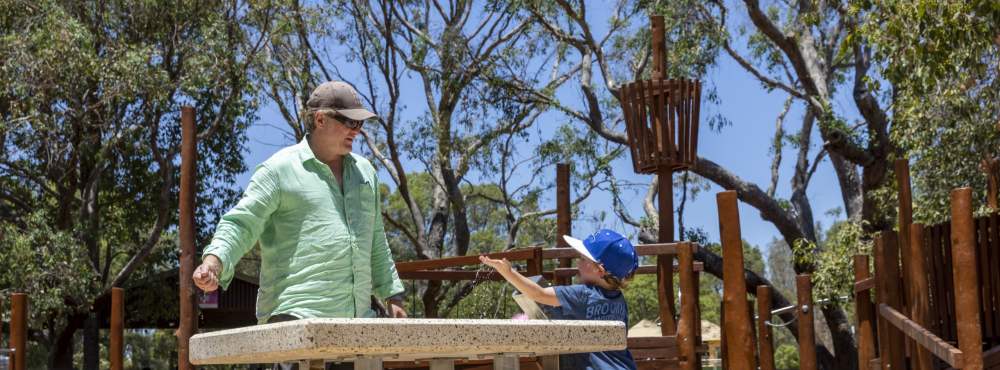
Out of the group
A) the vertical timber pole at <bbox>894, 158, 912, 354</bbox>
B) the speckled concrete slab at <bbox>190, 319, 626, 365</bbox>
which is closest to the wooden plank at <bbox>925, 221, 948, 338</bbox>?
the vertical timber pole at <bbox>894, 158, 912, 354</bbox>

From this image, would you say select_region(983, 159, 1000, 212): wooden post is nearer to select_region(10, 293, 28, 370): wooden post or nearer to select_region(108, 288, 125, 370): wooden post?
select_region(108, 288, 125, 370): wooden post

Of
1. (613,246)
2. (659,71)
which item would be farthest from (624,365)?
(659,71)

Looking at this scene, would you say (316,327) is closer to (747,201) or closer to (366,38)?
(747,201)

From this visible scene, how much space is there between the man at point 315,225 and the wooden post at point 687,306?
2.83m

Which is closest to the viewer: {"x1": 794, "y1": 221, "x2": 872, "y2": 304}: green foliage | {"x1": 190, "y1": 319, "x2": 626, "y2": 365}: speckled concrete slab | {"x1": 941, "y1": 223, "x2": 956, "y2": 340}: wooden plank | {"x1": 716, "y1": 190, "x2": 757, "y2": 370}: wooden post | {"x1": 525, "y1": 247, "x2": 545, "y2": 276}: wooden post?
{"x1": 190, "y1": 319, "x2": 626, "y2": 365}: speckled concrete slab

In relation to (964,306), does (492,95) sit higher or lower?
higher

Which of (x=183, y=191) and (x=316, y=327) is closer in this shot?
(x=316, y=327)

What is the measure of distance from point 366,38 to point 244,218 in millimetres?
20435

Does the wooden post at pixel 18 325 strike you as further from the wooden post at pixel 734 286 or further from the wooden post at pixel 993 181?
the wooden post at pixel 993 181

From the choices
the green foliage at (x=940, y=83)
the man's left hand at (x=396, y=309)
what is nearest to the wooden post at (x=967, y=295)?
the man's left hand at (x=396, y=309)

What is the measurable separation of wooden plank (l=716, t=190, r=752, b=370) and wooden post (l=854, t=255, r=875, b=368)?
9.27 ft

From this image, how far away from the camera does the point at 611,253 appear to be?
3.63 metres

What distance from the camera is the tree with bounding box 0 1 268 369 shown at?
1762 centimetres

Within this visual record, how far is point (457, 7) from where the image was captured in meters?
24.4
